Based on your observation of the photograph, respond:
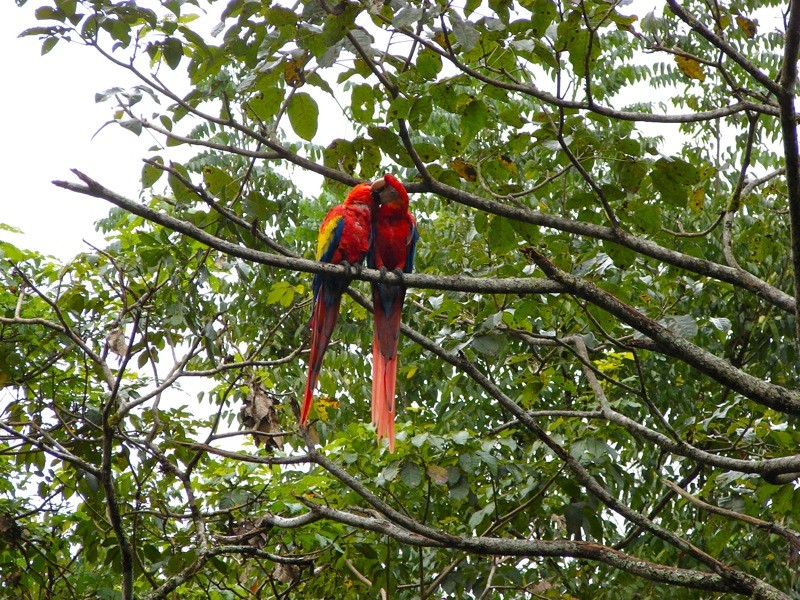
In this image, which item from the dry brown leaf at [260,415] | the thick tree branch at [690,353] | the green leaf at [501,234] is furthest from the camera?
the dry brown leaf at [260,415]

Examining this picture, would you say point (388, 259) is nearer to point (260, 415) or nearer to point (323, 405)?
point (323, 405)

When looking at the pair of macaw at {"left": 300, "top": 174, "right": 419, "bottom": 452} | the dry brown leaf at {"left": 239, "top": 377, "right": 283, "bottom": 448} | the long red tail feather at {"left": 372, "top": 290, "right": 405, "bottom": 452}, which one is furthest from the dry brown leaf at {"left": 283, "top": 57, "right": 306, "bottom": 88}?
the dry brown leaf at {"left": 239, "top": 377, "right": 283, "bottom": 448}

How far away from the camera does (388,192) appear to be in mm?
3338

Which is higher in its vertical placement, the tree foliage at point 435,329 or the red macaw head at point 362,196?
the red macaw head at point 362,196

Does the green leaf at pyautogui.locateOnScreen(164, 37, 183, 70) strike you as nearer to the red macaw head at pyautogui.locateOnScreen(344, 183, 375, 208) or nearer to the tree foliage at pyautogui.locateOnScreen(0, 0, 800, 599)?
the tree foliage at pyautogui.locateOnScreen(0, 0, 800, 599)

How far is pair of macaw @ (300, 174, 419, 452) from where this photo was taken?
3285 millimetres

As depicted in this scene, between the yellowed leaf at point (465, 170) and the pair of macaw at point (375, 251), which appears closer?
the yellowed leaf at point (465, 170)

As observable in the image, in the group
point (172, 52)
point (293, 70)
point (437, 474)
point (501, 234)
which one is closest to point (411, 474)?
point (437, 474)

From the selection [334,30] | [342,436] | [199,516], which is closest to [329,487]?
[342,436]

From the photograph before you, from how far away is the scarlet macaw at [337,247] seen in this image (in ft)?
10.8

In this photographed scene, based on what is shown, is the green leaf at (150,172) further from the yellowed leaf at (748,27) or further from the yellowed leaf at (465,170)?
the yellowed leaf at (748,27)

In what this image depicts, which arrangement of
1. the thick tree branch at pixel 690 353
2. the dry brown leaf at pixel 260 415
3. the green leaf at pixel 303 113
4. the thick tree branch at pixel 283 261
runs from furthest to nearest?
1. the dry brown leaf at pixel 260 415
2. the green leaf at pixel 303 113
3. the thick tree branch at pixel 690 353
4. the thick tree branch at pixel 283 261

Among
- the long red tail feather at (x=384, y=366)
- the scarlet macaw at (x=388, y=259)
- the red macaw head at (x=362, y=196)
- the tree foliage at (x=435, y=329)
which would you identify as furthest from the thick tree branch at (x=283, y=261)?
the red macaw head at (x=362, y=196)

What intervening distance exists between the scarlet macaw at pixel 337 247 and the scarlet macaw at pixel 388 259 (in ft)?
0.19
